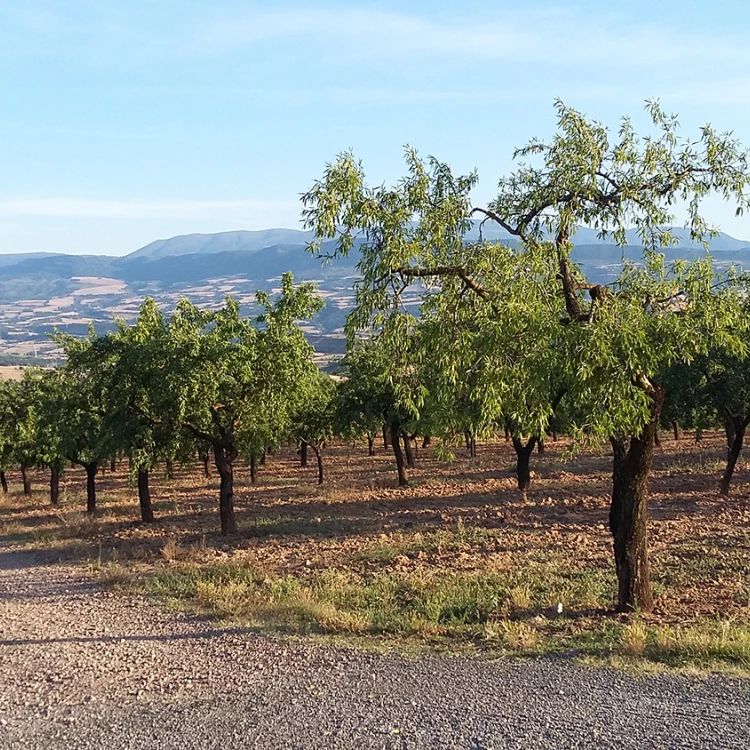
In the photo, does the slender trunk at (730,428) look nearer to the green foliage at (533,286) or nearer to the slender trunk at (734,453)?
the slender trunk at (734,453)

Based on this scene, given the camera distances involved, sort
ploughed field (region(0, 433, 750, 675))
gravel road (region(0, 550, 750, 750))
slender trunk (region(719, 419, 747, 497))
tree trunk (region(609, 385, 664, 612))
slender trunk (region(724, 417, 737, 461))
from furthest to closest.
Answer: slender trunk (region(724, 417, 737, 461)) → slender trunk (region(719, 419, 747, 497)) → tree trunk (region(609, 385, 664, 612)) → ploughed field (region(0, 433, 750, 675)) → gravel road (region(0, 550, 750, 750))

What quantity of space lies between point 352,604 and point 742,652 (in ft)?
20.5

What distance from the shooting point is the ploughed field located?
9.92 m

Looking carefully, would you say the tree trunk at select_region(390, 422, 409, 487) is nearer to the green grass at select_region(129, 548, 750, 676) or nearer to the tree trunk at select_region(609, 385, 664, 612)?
the green grass at select_region(129, 548, 750, 676)

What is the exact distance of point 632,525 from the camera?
11.0m

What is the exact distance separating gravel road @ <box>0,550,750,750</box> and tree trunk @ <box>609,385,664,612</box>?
326cm

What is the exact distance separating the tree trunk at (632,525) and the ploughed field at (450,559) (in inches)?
14.4

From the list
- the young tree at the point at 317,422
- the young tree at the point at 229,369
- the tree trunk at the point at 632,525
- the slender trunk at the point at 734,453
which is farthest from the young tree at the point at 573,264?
the young tree at the point at 317,422

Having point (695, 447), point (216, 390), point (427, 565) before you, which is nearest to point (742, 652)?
point (427, 565)

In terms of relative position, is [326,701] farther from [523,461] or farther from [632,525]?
[523,461]

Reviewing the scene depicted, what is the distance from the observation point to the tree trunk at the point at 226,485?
21.6 m

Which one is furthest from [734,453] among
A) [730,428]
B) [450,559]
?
[450,559]

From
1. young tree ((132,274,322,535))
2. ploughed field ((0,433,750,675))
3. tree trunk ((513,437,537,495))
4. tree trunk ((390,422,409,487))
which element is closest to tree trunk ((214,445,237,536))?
young tree ((132,274,322,535))

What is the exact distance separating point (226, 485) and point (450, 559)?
27.3 ft
